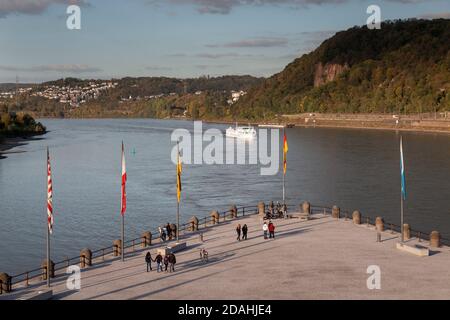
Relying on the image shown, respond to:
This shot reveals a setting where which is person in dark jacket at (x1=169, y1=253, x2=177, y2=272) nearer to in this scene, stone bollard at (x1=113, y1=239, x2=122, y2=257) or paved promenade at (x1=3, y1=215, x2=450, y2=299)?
paved promenade at (x1=3, y1=215, x2=450, y2=299)

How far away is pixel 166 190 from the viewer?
71.2 metres

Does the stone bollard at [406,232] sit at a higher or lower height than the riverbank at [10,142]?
lower

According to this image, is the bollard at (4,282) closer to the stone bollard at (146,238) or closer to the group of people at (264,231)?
the stone bollard at (146,238)

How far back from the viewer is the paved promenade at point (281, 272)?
24.3 m

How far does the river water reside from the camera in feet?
159

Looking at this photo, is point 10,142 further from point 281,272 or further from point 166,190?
point 281,272

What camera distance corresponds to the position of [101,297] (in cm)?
2430

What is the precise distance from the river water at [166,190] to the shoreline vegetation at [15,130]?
29647 mm

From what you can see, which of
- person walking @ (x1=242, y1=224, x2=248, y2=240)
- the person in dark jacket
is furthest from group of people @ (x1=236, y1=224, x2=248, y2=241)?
the person in dark jacket

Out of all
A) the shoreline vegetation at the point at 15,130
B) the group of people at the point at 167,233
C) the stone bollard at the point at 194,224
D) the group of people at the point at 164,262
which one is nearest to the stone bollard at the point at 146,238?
the group of people at the point at 167,233

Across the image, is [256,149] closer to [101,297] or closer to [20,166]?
[20,166]

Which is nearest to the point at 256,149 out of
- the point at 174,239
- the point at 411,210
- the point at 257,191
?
the point at 257,191

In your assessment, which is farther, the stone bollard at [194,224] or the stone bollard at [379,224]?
the stone bollard at [194,224]

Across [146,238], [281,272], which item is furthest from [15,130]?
[281,272]
